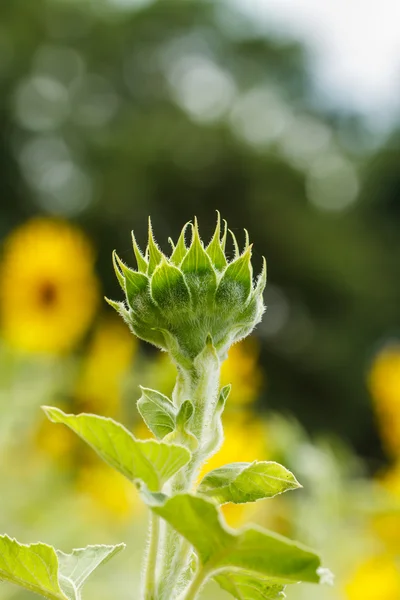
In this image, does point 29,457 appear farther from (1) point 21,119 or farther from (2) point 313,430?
(1) point 21,119

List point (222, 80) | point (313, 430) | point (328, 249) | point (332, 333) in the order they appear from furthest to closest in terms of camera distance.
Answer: point (222, 80) → point (328, 249) → point (332, 333) → point (313, 430)

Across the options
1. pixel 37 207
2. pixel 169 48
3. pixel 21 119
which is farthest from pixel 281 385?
pixel 169 48

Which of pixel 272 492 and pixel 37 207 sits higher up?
pixel 37 207

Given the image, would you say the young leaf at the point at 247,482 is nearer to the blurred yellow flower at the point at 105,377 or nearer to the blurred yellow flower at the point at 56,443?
the blurred yellow flower at the point at 105,377

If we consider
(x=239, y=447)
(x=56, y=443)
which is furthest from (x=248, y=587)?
(x=56, y=443)

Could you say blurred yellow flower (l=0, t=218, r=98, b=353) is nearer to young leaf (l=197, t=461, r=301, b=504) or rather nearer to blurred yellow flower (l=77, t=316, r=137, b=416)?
blurred yellow flower (l=77, t=316, r=137, b=416)

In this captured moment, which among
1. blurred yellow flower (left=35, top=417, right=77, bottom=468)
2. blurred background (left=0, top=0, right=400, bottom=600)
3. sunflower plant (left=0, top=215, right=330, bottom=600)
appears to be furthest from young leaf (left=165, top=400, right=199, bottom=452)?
blurred background (left=0, top=0, right=400, bottom=600)

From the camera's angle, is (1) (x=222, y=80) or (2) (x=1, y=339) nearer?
(2) (x=1, y=339)
